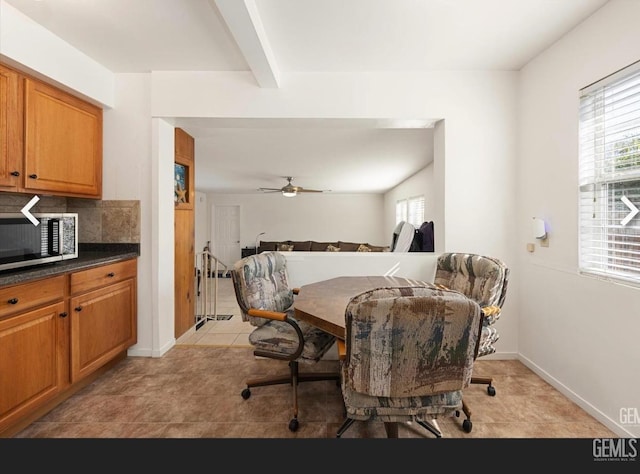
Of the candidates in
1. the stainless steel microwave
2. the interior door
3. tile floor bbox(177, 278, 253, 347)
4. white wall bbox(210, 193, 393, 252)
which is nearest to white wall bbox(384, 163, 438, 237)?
white wall bbox(210, 193, 393, 252)

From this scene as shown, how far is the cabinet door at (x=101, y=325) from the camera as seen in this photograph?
202 cm

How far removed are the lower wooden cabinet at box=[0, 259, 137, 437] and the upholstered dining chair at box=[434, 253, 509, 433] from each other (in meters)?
2.48

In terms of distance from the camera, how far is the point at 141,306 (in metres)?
2.71

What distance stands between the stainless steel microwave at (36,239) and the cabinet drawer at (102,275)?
0.59ft

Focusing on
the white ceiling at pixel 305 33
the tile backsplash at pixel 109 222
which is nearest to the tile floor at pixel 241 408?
the tile backsplash at pixel 109 222

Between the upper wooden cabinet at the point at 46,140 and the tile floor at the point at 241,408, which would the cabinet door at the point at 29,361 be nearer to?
the tile floor at the point at 241,408

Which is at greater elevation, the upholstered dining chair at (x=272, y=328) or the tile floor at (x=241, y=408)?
the upholstered dining chair at (x=272, y=328)

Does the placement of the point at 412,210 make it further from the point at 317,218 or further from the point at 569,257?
the point at 569,257

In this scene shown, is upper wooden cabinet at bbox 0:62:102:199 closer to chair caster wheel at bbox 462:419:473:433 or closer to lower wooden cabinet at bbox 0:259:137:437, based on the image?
lower wooden cabinet at bbox 0:259:137:437

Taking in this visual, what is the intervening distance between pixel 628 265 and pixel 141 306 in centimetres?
355

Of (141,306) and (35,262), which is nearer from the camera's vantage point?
(35,262)
